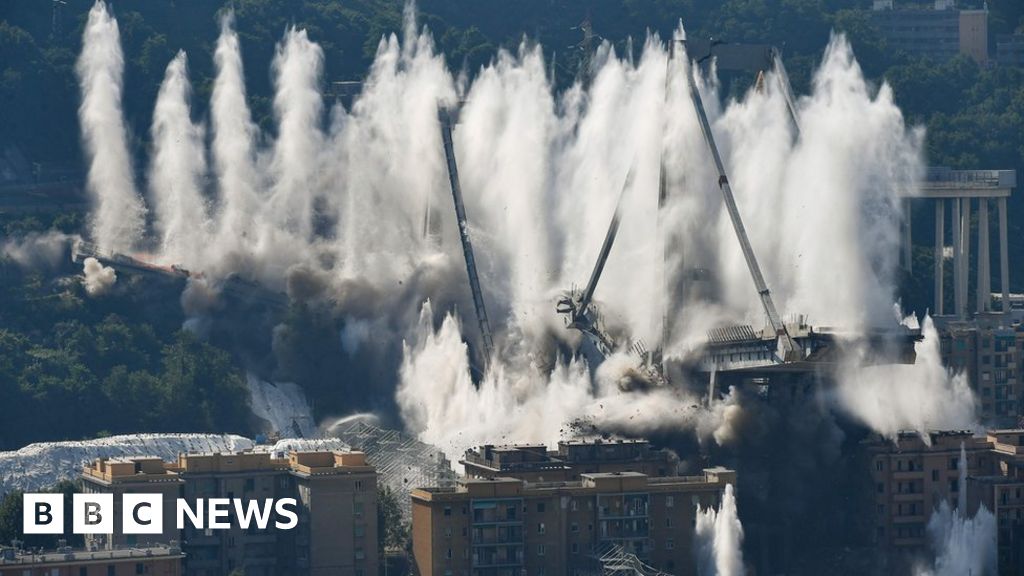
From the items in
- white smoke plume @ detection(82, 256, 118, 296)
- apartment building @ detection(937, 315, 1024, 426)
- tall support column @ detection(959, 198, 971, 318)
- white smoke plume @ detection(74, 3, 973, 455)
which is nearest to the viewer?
white smoke plume @ detection(74, 3, 973, 455)

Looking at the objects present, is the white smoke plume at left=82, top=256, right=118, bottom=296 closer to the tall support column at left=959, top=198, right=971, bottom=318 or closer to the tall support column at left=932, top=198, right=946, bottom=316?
the tall support column at left=932, top=198, right=946, bottom=316

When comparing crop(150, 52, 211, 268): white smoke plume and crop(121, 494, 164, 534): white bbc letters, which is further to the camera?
crop(150, 52, 211, 268): white smoke plume

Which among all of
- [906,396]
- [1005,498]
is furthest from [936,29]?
[1005,498]

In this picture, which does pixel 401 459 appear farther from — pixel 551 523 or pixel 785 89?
pixel 785 89

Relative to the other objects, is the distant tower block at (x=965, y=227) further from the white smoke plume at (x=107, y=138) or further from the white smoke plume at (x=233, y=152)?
the white smoke plume at (x=107, y=138)

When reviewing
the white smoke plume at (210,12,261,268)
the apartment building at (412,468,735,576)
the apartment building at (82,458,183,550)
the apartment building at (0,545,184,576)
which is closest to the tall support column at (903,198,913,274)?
the white smoke plume at (210,12,261,268)

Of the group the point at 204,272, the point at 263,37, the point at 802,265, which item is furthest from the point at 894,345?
the point at 263,37

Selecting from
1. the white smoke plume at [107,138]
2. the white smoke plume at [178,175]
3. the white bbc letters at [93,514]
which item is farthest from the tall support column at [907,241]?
the white bbc letters at [93,514]
